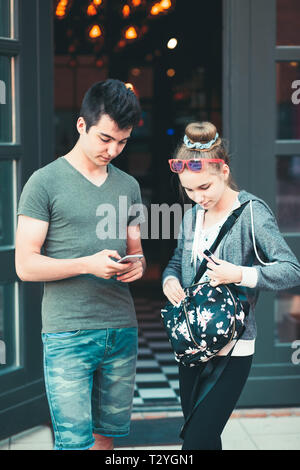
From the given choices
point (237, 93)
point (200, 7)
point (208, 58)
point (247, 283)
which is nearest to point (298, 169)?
point (237, 93)

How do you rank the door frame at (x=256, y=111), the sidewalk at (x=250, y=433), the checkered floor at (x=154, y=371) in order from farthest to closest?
the checkered floor at (x=154, y=371) → the door frame at (x=256, y=111) → the sidewalk at (x=250, y=433)

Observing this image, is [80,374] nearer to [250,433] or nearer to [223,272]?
[223,272]

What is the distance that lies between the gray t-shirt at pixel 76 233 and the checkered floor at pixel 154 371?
2.13m

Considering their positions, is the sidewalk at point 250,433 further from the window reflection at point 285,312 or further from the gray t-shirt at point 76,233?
the gray t-shirt at point 76,233

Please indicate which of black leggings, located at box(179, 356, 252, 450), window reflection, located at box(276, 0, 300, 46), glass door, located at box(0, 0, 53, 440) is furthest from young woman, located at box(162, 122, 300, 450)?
window reflection, located at box(276, 0, 300, 46)

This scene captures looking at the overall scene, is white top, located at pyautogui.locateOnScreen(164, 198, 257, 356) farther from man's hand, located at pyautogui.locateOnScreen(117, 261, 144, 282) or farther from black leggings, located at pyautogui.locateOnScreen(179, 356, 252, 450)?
man's hand, located at pyautogui.locateOnScreen(117, 261, 144, 282)

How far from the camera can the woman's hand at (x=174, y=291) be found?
8.20 feet

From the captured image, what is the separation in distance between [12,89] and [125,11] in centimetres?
355

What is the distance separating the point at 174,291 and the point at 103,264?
33 centimetres

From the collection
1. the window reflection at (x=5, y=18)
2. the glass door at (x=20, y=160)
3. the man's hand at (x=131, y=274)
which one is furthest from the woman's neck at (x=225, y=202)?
the window reflection at (x=5, y=18)

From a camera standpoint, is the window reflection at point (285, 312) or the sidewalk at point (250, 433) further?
the window reflection at point (285, 312)

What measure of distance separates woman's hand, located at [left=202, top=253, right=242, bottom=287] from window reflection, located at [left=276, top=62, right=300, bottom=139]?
2.21 m

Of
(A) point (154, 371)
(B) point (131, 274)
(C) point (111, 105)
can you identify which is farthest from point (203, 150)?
(A) point (154, 371)

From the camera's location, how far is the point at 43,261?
2398 mm
